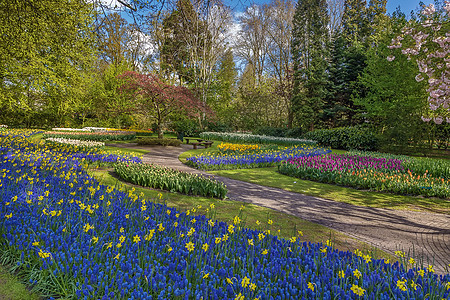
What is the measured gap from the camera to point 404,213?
222 inches

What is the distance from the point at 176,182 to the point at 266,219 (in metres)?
2.61

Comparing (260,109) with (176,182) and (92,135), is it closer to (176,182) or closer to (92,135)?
(92,135)

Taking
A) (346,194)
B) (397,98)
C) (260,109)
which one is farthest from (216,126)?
(346,194)

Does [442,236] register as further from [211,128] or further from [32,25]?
[211,128]

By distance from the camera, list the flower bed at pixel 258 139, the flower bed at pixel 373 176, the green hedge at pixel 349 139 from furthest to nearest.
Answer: the flower bed at pixel 258 139 < the green hedge at pixel 349 139 < the flower bed at pixel 373 176

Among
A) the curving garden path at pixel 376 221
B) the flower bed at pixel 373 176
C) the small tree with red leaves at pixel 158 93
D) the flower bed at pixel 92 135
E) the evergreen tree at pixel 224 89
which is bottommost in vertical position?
the curving garden path at pixel 376 221

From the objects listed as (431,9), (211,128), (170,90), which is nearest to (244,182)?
(431,9)

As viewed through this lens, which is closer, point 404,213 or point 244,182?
point 404,213

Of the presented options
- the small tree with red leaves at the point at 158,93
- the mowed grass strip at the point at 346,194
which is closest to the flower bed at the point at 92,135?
the small tree with red leaves at the point at 158,93

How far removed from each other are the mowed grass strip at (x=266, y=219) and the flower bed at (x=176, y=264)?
659mm

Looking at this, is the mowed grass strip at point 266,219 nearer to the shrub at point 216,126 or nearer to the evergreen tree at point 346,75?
the evergreen tree at point 346,75

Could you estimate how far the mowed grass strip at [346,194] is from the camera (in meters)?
6.24

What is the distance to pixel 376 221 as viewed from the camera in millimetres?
5121

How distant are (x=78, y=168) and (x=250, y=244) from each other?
5.95 m
